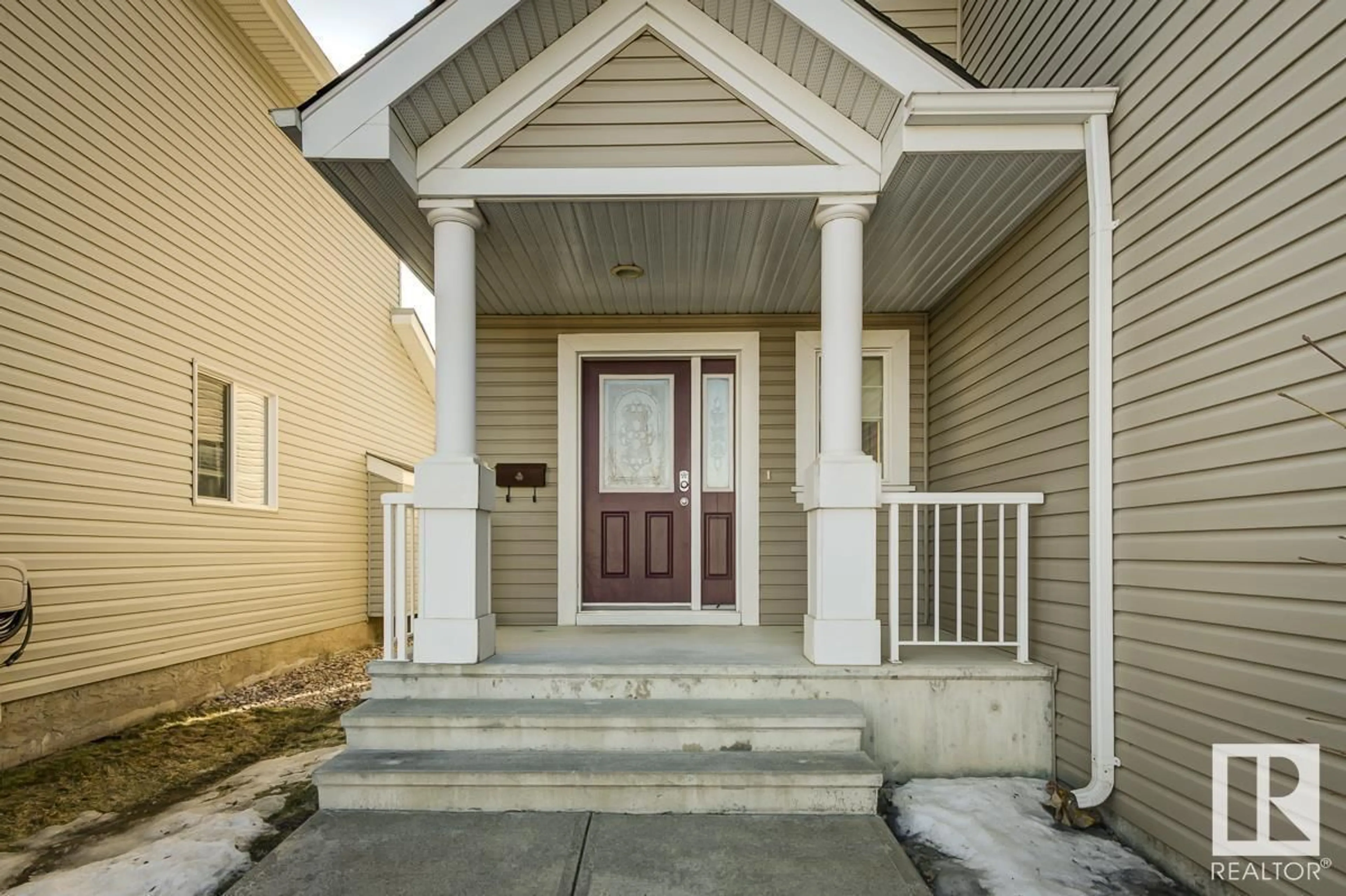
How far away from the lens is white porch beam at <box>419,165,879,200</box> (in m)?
3.33

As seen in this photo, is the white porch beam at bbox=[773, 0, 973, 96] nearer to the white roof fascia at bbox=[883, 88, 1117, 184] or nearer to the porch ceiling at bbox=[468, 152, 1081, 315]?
the white roof fascia at bbox=[883, 88, 1117, 184]

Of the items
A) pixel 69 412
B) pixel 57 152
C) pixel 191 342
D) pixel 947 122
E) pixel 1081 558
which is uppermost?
pixel 57 152

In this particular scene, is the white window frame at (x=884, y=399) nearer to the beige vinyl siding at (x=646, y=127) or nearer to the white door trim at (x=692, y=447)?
the white door trim at (x=692, y=447)

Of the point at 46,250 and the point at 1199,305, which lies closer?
the point at 1199,305

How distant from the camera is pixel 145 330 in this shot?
488 centimetres

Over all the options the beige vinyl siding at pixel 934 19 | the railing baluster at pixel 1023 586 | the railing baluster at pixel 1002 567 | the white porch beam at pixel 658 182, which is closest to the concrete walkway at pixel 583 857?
the railing baluster at pixel 1023 586

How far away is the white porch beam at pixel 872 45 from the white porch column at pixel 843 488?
1.67 feet

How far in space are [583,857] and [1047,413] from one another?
8.88ft

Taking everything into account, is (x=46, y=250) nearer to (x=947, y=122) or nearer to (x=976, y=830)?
(x=947, y=122)

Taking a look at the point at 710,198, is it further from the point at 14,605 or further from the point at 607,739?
the point at 14,605

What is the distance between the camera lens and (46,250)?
412cm

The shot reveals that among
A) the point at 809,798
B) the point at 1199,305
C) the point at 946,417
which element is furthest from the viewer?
the point at 946,417

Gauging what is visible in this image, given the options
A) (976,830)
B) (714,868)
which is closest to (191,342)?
(714,868)

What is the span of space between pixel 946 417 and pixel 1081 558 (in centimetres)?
182
